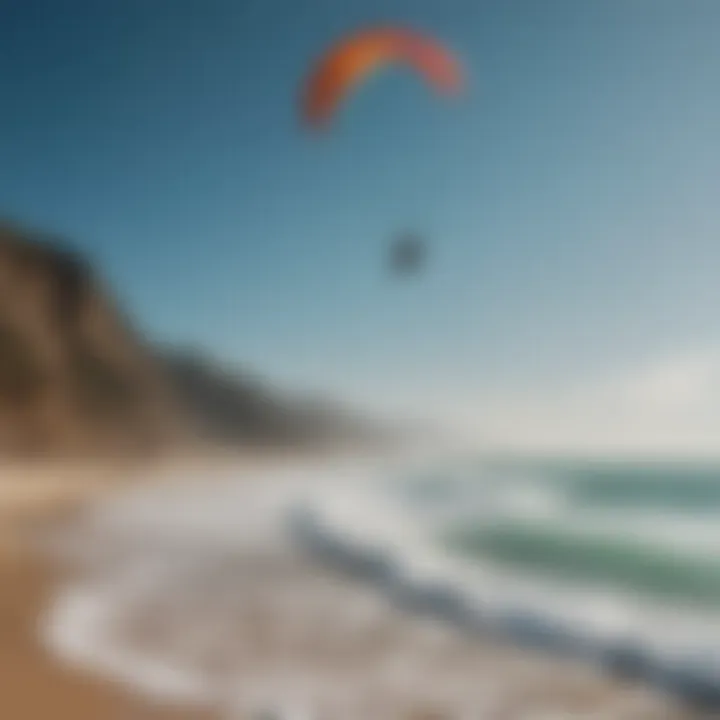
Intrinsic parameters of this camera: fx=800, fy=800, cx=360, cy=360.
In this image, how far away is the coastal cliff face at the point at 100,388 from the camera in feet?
23.9

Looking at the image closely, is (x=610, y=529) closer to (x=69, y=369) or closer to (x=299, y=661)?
(x=299, y=661)

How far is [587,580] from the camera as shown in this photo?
9.91 feet

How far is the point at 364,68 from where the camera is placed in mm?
2703

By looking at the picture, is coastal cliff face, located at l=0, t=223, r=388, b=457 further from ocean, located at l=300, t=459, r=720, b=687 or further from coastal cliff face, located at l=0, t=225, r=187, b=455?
ocean, located at l=300, t=459, r=720, b=687

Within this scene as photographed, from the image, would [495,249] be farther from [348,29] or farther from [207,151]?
[207,151]

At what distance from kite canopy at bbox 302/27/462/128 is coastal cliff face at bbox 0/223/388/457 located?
3781 millimetres

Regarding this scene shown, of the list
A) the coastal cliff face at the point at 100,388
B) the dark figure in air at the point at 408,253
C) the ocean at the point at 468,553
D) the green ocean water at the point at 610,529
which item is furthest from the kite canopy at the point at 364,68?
the coastal cliff face at the point at 100,388

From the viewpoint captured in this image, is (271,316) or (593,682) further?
(271,316)

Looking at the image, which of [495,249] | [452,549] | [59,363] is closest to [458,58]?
[495,249]

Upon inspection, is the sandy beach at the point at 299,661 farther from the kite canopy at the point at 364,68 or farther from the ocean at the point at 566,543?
the kite canopy at the point at 364,68

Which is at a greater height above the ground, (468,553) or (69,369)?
(69,369)

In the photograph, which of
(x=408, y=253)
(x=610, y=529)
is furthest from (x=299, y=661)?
(x=610, y=529)

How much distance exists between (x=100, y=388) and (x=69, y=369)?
461 millimetres

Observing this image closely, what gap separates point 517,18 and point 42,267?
5.95m
